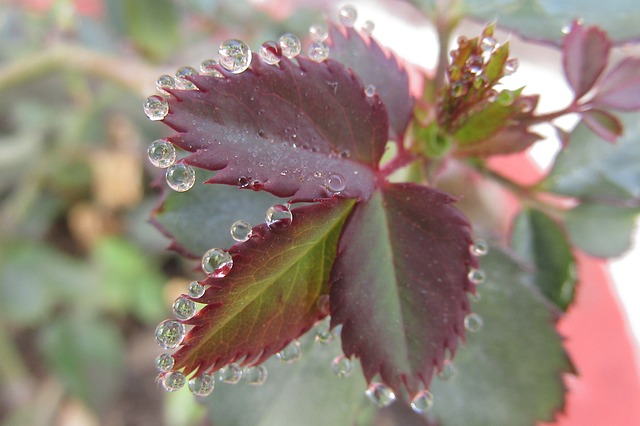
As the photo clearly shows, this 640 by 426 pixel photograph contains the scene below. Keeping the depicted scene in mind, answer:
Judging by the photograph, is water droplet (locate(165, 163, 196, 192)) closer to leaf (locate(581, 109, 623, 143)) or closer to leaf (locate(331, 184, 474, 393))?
leaf (locate(331, 184, 474, 393))

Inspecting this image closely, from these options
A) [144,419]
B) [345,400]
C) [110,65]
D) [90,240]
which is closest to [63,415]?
[144,419]

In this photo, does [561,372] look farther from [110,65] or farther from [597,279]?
[110,65]

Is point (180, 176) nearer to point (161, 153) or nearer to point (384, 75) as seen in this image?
point (161, 153)

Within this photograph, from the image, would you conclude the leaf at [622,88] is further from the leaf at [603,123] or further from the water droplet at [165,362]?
the water droplet at [165,362]

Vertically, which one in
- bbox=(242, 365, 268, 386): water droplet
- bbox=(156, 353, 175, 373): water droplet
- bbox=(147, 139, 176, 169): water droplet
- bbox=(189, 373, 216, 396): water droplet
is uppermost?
bbox=(147, 139, 176, 169): water droplet

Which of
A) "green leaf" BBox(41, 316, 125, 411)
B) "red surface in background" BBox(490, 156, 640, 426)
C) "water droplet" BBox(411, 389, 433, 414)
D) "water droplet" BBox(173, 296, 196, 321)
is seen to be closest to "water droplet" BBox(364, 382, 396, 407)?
"water droplet" BBox(411, 389, 433, 414)

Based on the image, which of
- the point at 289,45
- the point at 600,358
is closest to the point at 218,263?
the point at 289,45
